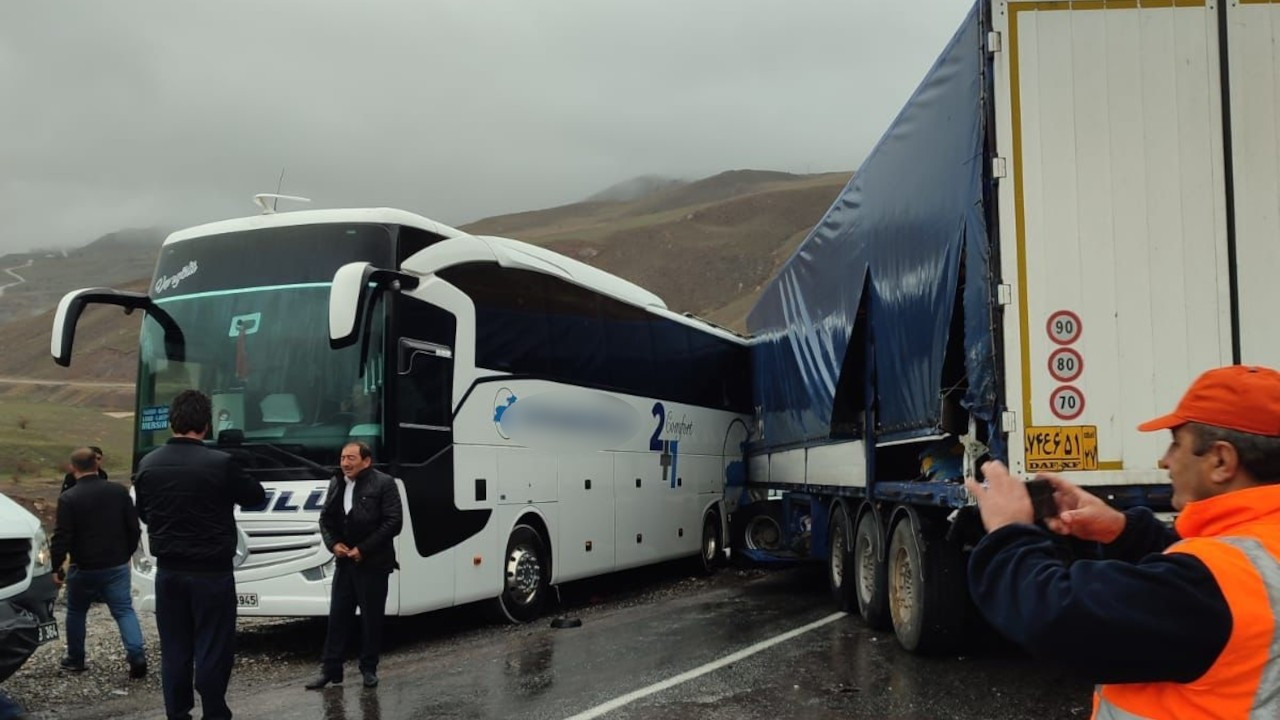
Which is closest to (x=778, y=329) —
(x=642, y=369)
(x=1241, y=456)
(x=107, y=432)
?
(x=642, y=369)

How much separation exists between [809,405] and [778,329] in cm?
232

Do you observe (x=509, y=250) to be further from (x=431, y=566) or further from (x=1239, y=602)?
(x=1239, y=602)

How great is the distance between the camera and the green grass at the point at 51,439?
114ft

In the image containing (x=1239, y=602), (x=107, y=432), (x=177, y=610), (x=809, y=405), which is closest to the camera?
(x=1239, y=602)

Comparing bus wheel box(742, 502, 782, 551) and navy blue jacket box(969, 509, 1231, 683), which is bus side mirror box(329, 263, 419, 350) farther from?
bus wheel box(742, 502, 782, 551)

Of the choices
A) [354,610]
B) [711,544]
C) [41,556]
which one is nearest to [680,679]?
[354,610]

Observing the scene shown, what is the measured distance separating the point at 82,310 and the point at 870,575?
6991mm

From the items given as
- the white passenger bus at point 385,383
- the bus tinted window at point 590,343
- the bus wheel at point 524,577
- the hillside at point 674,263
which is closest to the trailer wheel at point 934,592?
the white passenger bus at point 385,383

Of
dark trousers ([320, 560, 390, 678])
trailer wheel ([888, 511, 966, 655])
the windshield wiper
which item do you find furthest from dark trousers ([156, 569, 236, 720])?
trailer wheel ([888, 511, 966, 655])

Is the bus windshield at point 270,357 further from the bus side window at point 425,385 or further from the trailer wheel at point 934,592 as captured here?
the trailer wheel at point 934,592

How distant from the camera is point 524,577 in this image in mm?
11867

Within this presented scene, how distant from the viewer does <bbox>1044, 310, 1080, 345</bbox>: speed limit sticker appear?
6762mm

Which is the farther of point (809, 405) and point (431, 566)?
point (809, 405)

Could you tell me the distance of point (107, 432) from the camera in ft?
166
